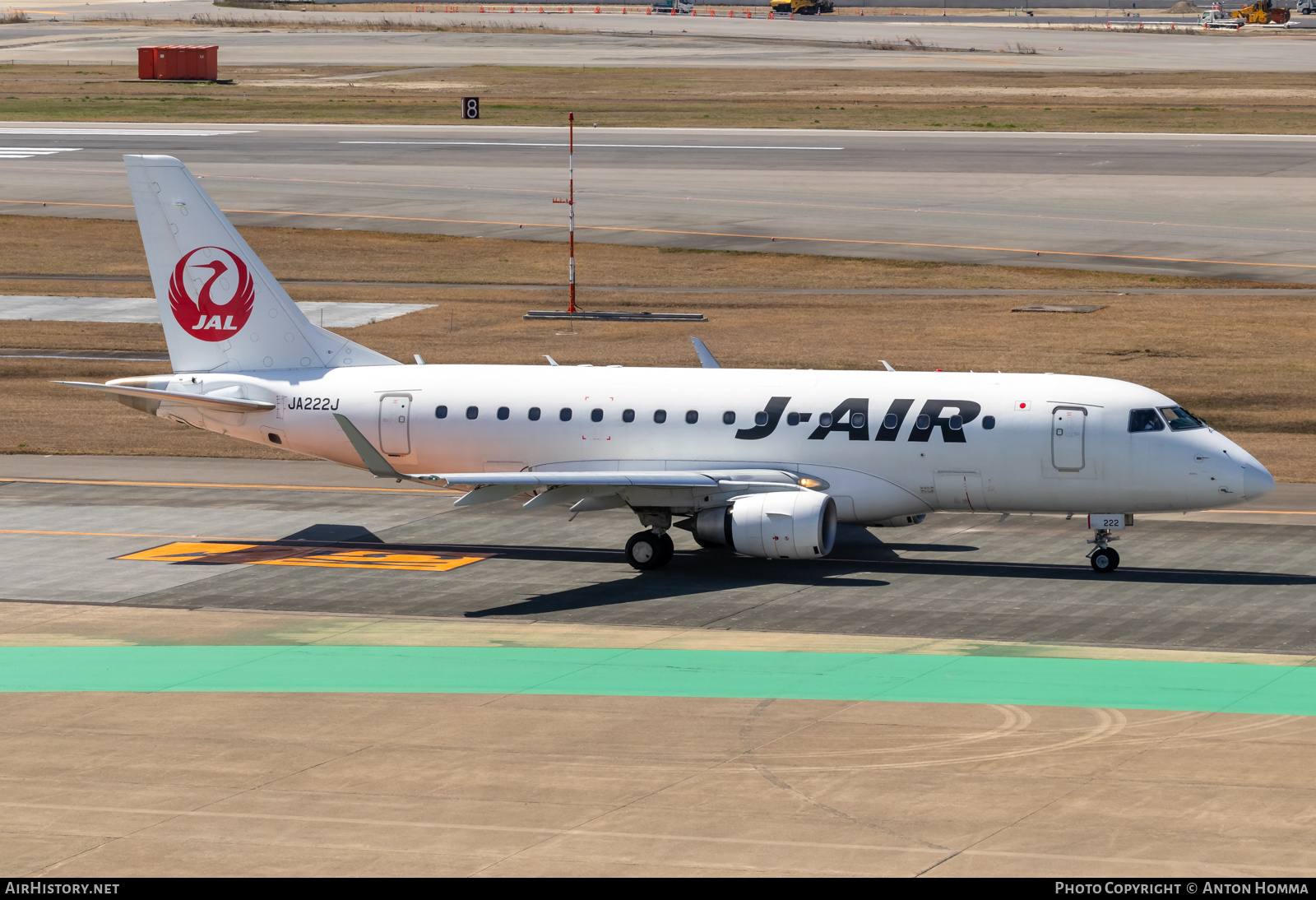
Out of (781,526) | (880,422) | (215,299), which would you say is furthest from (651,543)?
(215,299)

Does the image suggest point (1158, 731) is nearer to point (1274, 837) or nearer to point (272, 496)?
point (1274, 837)

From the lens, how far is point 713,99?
138 metres

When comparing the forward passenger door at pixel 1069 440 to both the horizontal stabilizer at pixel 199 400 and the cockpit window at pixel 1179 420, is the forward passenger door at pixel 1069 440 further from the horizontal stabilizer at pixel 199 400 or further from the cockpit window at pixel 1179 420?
the horizontal stabilizer at pixel 199 400

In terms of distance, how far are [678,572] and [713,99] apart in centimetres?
10482

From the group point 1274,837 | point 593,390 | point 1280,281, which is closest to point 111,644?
point 593,390

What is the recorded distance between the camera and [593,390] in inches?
1539

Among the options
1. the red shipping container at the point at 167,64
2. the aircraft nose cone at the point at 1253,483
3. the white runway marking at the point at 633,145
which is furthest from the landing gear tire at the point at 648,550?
the red shipping container at the point at 167,64

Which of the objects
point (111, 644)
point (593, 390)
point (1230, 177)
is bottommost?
point (111, 644)

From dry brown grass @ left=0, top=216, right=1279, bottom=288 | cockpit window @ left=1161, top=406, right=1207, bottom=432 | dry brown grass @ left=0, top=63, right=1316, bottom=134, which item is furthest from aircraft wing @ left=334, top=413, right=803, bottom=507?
dry brown grass @ left=0, top=63, right=1316, bottom=134

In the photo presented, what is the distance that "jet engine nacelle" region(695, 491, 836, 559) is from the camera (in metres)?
35.6

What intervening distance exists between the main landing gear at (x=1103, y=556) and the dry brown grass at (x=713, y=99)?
82.7 metres

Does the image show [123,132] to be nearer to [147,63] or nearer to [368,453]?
[147,63]

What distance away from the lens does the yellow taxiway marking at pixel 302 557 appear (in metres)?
38.8

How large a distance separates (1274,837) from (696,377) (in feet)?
65.9
